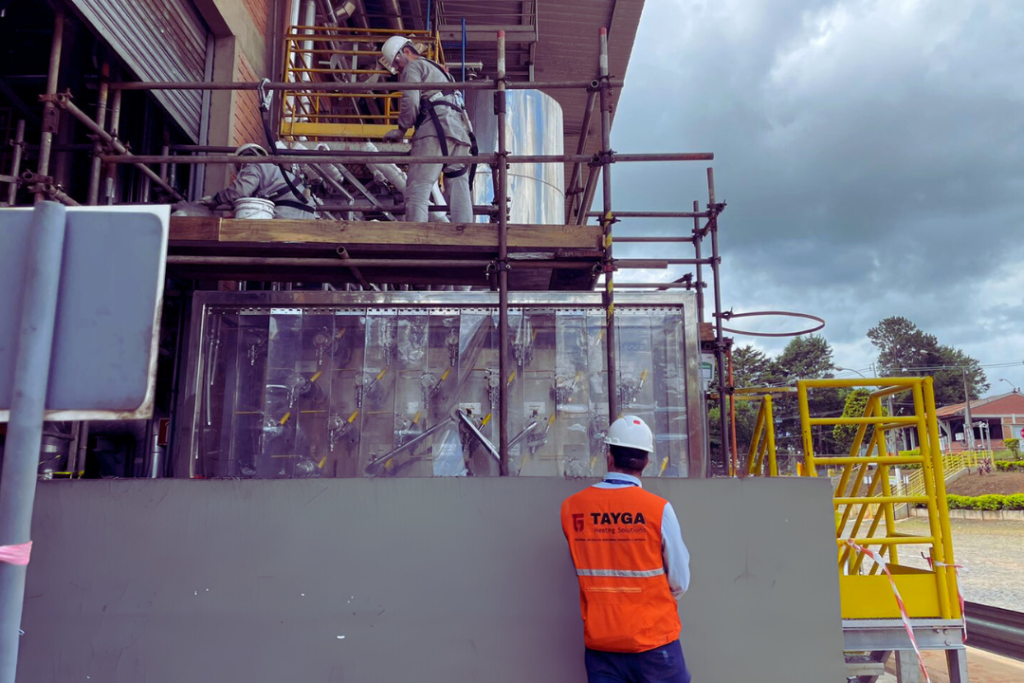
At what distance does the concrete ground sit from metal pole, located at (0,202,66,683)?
777cm

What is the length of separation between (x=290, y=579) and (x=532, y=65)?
29.4 ft

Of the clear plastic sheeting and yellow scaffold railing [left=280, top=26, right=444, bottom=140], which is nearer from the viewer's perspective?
the clear plastic sheeting

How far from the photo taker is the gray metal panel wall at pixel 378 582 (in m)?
4.04

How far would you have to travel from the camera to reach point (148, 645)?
13.2 ft

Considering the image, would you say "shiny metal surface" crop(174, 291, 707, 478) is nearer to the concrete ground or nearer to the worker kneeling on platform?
the worker kneeling on platform

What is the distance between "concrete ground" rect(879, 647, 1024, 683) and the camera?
7.59 meters

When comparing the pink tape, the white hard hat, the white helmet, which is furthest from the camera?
the white helmet

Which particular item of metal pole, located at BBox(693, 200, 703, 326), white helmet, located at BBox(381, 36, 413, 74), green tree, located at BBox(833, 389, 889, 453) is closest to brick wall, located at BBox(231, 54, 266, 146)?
white helmet, located at BBox(381, 36, 413, 74)

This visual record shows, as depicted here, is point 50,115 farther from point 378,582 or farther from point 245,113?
point 378,582

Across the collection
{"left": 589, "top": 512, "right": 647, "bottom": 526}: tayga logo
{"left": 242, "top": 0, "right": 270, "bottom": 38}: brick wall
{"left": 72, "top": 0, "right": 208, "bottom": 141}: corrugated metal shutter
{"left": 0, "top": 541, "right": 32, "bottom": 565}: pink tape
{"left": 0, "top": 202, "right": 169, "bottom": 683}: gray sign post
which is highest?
{"left": 242, "top": 0, "right": 270, "bottom": 38}: brick wall

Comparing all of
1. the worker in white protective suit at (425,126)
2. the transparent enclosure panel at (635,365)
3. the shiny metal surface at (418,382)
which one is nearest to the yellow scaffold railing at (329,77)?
the worker in white protective suit at (425,126)

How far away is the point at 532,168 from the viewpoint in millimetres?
8969

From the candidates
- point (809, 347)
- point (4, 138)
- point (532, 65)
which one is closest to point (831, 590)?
point (4, 138)

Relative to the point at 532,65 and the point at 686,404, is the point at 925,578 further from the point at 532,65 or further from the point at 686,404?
the point at 532,65
